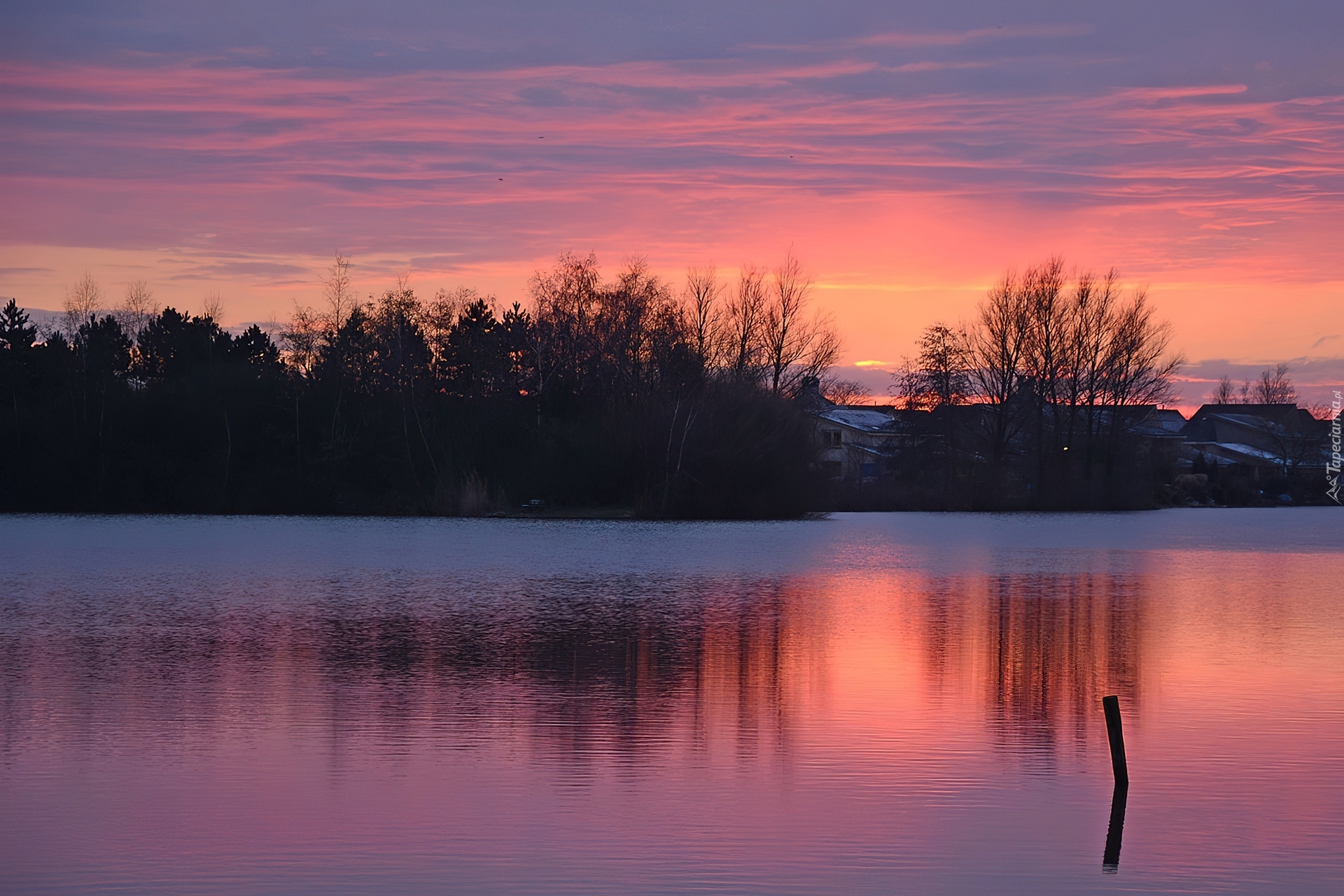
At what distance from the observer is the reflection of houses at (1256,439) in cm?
10500

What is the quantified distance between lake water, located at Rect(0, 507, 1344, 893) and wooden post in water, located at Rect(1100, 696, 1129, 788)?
157 mm

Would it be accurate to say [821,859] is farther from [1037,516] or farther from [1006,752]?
[1037,516]

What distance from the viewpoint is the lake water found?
28.1 feet

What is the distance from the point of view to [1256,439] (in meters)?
125

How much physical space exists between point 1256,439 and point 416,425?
86.7 metres

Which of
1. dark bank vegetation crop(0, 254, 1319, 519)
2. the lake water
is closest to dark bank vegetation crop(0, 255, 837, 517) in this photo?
dark bank vegetation crop(0, 254, 1319, 519)

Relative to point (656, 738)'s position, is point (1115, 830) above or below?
below

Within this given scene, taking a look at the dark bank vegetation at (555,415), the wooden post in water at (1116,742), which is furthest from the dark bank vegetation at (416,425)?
the wooden post in water at (1116,742)

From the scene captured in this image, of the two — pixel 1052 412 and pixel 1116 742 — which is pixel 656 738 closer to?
pixel 1116 742

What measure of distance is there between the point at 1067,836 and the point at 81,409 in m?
59.9

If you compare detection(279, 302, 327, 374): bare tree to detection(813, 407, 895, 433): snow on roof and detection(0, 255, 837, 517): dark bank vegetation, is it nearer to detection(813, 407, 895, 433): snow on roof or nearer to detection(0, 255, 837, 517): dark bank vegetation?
detection(0, 255, 837, 517): dark bank vegetation

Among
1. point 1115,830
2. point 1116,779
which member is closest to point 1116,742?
point 1116,779

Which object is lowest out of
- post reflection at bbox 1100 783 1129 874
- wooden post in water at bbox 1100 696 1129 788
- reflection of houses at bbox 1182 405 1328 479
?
post reflection at bbox 1100 783 1129 874

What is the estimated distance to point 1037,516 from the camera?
67.6m
